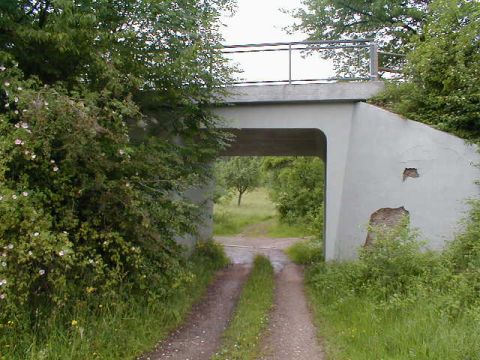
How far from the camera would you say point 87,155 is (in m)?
4.95

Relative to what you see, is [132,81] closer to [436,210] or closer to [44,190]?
[44,190]

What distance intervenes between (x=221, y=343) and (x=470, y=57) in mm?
6499

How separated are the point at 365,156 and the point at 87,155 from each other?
551 cm

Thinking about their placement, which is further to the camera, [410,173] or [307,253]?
[307,253]

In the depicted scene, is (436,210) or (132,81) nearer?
(132,81)

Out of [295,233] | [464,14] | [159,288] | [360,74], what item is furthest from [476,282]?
[295,233]

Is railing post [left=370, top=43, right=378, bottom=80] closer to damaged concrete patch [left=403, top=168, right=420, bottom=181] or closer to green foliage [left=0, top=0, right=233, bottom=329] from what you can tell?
damaged concrete patch [left=403, top=168, right=420, bottom=181]

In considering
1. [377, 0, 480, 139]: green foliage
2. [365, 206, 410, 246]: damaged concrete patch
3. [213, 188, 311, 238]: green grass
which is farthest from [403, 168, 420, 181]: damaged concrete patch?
[213, 188, 311, 238]: green grass

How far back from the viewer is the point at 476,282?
5246mm

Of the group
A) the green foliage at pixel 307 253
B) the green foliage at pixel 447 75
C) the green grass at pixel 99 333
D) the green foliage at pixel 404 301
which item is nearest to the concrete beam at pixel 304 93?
the green foliage at pixel 447 75

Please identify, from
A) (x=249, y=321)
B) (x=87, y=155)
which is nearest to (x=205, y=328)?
(x=249, y=321)

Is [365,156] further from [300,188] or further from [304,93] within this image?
[300,188]

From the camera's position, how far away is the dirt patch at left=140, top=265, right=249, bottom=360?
5062 mm

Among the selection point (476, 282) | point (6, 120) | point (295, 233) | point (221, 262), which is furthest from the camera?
point (295, 233)
